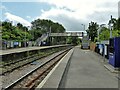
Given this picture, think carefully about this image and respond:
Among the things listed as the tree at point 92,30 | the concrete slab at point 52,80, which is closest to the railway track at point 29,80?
the concrete slab at point 52,80

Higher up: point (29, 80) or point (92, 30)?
point (92, 30)

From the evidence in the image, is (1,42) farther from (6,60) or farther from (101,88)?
(101,88)

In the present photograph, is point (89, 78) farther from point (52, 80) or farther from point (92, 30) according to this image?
point (92, 30)

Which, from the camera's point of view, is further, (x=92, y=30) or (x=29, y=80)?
(x=92, y=30)

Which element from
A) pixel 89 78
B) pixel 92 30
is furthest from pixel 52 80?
pixel 92 30

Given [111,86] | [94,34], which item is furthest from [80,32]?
[111,86]

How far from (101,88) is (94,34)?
256 feet

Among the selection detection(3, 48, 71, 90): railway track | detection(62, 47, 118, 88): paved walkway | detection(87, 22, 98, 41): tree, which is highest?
detection(87, 22, 98, 41): tree

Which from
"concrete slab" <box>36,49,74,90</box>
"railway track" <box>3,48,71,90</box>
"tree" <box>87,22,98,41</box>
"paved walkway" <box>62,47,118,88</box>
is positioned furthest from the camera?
"tree" <box>87,22,98,41</box>

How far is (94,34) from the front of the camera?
8800cm

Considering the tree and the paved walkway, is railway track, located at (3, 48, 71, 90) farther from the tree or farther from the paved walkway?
the tree

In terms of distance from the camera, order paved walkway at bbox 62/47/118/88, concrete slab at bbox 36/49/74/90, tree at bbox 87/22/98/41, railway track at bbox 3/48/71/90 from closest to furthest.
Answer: concrete slab at bbox 36/49/74/90 → paved walkway at bbox 62/47/118/88 → railway track at bbox 3/48/71/90 → tree at bbox 87/22/98/41

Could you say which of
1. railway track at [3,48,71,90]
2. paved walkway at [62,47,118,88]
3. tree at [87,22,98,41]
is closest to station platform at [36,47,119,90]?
paved walkway at [62,47,118,88]

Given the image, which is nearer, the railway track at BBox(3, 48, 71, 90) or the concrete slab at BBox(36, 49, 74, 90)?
the concrete slab at BBox(36, 49, 74, 90)
